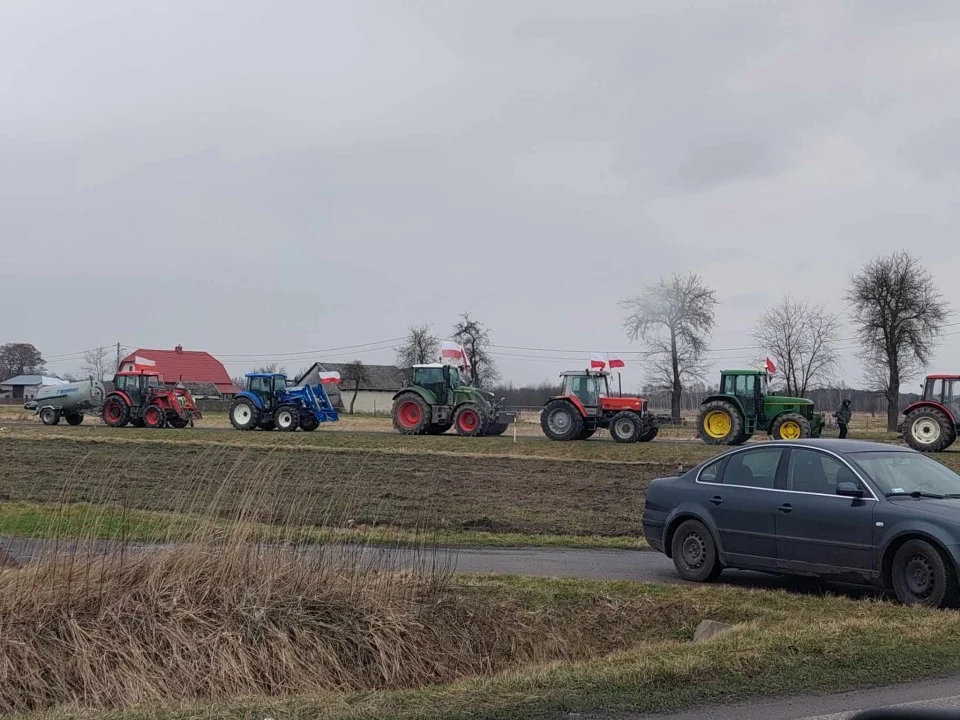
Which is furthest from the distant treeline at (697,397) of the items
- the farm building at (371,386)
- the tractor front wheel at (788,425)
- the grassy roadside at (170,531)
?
the grassy roadside at (170,531)

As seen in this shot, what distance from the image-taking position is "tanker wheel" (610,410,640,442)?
3481 centimetres

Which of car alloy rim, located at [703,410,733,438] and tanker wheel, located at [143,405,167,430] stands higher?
car alloy rim, located at [703,410,733,438]

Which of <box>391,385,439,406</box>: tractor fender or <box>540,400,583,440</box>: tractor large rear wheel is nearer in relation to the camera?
<box>540,400,583,440</box>: tractor large rear wheel

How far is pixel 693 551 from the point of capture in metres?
10.9

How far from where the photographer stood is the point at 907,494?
9.38 meters

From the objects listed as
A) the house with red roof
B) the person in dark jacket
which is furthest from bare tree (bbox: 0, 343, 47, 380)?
the person in dark jacket

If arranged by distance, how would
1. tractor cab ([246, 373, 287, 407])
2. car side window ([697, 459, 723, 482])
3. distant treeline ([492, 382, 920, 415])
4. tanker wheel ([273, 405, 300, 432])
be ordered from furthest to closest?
distant treeline ([492, 382, 920, 415]) → tractor cab ([246, 373, 287, 407]) → tanker wheel ([273, 405, 300, 432]) → car side window ([697, 459, 723, 482])

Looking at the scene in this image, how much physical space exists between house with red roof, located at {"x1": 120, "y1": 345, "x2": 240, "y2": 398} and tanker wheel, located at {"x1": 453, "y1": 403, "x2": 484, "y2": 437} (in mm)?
61105

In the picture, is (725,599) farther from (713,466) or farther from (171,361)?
(171,361)

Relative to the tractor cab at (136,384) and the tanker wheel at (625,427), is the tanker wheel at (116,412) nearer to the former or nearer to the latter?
the tractor cab at (136,384)

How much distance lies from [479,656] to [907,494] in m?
4.17

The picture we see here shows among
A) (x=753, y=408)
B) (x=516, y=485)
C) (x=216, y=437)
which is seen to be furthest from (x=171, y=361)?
(x=516, y=485)

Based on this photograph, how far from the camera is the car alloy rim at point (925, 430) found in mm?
28750

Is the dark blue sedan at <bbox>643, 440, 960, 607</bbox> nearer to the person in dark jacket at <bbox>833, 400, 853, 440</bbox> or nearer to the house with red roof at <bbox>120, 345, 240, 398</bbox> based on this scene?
the person in dark jacket at <bbox>833, 400, 853, 440</bbox>
